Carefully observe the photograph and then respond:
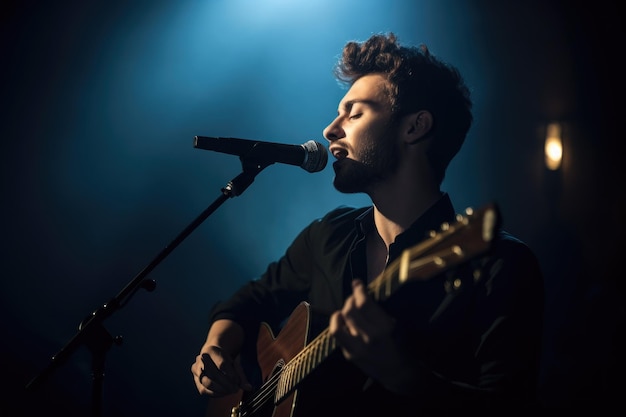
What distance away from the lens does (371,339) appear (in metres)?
1.26

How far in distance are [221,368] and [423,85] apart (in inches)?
61.6

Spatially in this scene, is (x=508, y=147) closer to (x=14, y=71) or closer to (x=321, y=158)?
(x=321, y=158)

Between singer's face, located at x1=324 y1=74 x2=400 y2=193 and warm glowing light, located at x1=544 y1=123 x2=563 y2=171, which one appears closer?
singer's face, located at x1=324 y1=74 x2=400 y2=193

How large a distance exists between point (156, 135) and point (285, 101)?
845 mm

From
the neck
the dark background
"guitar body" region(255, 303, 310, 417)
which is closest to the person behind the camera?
"guitar body" region(255, 303, 310, 417)

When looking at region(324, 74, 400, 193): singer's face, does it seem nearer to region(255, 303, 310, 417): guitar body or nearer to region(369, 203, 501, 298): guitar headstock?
region(255, 303, 310, 417): guitar body

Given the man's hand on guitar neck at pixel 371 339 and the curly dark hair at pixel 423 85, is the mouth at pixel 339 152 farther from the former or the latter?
the man's hand on guitar neck at pixel 371 339

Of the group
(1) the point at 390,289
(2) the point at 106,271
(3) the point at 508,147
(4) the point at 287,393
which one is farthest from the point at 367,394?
(2) the point at 106,271

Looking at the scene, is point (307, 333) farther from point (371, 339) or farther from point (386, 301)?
point (371, 339)

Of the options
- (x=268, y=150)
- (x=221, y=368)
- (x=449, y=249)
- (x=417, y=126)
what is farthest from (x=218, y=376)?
(x=417, y=126)

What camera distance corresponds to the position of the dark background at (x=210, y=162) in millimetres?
2678

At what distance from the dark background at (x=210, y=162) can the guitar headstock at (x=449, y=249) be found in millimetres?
1672

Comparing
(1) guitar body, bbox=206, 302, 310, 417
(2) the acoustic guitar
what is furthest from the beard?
(1) guitar body, bbox=206, 302, 310, 417

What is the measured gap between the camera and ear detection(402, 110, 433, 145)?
227 centimetres
